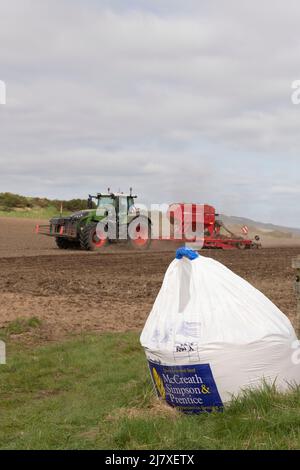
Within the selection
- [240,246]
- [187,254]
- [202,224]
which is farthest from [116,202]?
[187,254]

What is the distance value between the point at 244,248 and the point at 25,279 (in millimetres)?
17261

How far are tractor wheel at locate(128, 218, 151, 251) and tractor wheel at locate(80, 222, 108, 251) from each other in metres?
1.57

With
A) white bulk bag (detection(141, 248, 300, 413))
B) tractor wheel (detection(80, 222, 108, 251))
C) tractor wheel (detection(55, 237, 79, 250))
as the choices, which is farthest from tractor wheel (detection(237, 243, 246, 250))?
white bulk bag (detection(141, 248, 300, 413))

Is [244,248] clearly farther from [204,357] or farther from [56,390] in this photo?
[204,357]

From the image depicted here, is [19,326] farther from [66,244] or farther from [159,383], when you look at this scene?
[66,244]

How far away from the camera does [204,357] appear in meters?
5.03

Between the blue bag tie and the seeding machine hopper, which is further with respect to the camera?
the seeding machine hopper

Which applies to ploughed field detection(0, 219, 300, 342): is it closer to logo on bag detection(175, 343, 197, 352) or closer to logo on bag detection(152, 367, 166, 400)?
logo on bag detection(152, 367, 166, 400)

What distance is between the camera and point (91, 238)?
2672 cm

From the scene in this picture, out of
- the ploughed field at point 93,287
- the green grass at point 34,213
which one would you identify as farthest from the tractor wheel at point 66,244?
the green grass at point 34,213

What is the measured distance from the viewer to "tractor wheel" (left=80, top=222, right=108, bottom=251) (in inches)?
1046

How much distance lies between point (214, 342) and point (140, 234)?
2412 centimetres

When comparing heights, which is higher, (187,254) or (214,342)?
(187,254)
